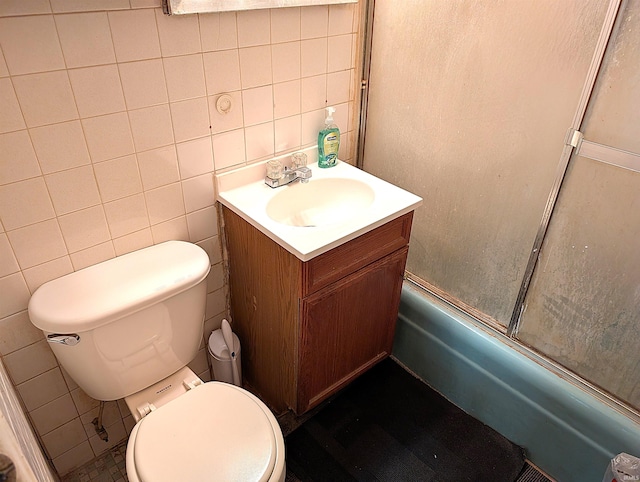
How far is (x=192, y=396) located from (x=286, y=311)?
1.15 ft

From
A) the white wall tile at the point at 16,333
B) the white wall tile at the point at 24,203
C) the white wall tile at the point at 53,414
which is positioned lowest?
the white wall tile at the point at 53,414

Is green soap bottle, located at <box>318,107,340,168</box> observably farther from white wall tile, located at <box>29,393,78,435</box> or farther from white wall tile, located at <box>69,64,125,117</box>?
white wall tile, located at <box>29,393,78,435</box>

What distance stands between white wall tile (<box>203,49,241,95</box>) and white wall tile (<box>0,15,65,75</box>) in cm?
36

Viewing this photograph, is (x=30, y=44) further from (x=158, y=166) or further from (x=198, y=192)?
(x=198, y=192)

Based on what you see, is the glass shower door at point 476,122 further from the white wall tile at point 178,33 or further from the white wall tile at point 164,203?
the white wall tile at point 164,203

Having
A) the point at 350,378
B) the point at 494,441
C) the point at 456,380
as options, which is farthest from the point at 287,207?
the point at 494,441

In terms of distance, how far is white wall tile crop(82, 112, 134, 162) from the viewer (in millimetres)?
1153

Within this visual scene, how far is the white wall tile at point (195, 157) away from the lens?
52.6 inches

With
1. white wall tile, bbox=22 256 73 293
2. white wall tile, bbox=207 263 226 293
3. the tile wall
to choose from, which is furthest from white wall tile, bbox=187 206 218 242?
white wall tile, bbox=22 256 73 293

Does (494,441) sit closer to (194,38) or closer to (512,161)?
(512,161)

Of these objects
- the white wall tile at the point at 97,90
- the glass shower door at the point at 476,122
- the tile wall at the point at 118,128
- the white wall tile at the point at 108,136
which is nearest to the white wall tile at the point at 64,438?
the tile wall at the point at 118,128

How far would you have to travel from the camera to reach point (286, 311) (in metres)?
1.40

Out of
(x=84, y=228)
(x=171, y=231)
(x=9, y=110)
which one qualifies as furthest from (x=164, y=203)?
(x=9, y=110)

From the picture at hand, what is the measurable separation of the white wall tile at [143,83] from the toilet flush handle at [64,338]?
0.58m
